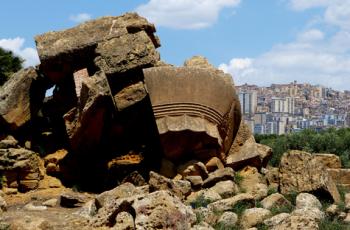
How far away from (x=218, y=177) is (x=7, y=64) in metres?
18.6

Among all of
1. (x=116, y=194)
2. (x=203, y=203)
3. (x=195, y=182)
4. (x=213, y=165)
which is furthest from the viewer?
(x=213, y=165)

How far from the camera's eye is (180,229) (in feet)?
25.9

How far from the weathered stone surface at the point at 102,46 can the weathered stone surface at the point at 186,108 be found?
694mm

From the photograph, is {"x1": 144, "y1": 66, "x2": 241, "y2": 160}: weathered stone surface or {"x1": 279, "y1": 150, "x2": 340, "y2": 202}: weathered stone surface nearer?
{"x1": 279, "y1": 150, "x2": 340, "y2": 202}: weathered stone surface

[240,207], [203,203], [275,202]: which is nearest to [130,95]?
[203,203]

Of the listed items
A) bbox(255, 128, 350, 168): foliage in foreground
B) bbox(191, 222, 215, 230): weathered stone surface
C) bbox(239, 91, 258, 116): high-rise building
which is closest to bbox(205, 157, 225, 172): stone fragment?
bbox(191, 222, 215, 230): weathered stone surface

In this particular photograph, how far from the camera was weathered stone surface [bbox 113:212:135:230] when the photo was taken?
328 inches

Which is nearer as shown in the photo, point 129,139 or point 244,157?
point 244,157

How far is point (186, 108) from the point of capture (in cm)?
1289

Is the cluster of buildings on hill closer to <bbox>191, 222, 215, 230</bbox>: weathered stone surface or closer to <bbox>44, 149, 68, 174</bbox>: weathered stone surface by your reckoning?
<bbox>44, 149, 68, 174</bbox>: weathered stone surface

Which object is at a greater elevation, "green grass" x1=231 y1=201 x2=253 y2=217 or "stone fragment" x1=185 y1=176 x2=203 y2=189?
"stone fragment" x1=185 y1=176 x2=203 y2=189

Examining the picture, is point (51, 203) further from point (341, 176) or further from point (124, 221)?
point (341, 176)

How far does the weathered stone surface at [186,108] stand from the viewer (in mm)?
12742

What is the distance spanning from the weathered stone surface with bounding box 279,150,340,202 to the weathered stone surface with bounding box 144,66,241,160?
5.11ft
